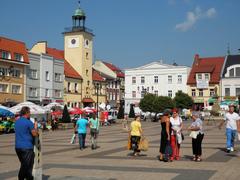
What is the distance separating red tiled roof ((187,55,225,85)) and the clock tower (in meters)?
19.7

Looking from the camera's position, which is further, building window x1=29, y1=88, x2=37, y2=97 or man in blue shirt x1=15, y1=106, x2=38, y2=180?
building window x1=29, y1=88, x2=37, y2=97

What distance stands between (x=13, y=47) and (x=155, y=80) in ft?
116

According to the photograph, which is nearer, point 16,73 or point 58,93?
point 16,73

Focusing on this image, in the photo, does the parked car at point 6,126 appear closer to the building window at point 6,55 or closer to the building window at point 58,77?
the building window at point 6,55

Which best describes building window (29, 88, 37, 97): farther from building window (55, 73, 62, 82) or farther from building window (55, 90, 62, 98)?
building window (55, 73, 62, 82)

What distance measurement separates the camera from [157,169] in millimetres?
12250

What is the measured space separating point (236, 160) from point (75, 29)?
65607 mm

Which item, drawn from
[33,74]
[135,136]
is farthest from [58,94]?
[135,136]

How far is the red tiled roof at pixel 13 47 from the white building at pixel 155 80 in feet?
95.3

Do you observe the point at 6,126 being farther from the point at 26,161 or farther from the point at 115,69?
the point at 115,69

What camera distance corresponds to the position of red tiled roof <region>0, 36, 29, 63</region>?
57.8 metres

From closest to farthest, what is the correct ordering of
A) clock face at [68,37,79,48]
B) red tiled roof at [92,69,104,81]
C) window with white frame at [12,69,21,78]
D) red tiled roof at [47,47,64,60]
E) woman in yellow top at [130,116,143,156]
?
woman in yellow top at [130,116,143,156] → window with white frame at [12,69,21,78] → red tiled roof at [47,47,64,60] → clock face at [68,37,79,48] → red tiled roof at [92,69,104,81]

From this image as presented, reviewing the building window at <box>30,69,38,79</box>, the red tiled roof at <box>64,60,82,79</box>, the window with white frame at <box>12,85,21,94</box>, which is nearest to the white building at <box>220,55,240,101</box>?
the red tiled roof at <box>64,60,82,79</box>

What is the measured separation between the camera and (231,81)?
77438 millimetres
